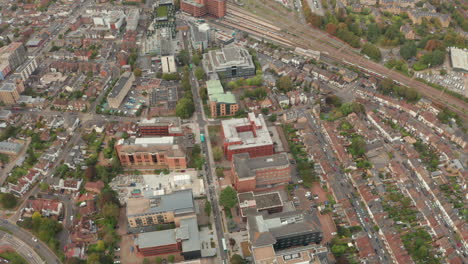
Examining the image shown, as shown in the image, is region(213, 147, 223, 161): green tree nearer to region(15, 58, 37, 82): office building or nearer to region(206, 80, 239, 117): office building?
region(206, 80, 239, 117): office building

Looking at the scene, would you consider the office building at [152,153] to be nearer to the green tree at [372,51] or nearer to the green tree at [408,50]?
the green tree at [372,51]

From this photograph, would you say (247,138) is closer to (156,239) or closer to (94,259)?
(156,239)

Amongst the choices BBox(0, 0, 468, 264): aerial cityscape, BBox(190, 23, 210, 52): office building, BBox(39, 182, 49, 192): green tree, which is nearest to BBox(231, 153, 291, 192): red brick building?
BBox(0, 0, 468, 264): aerial cityscape

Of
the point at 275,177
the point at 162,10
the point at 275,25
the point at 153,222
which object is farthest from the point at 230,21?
the point at 153,222

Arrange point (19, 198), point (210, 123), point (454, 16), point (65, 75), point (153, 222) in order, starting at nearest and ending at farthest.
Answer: point (153, 222)
point (19, 198)
point (210, 123)
point (65, 75)
point (454, 16)

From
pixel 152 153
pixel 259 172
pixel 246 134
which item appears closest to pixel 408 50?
pixel 246 134

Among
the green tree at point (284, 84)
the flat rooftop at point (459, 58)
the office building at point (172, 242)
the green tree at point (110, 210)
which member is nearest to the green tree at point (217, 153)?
the office building at point (172, 242)

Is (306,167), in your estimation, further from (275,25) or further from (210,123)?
(275,25)
